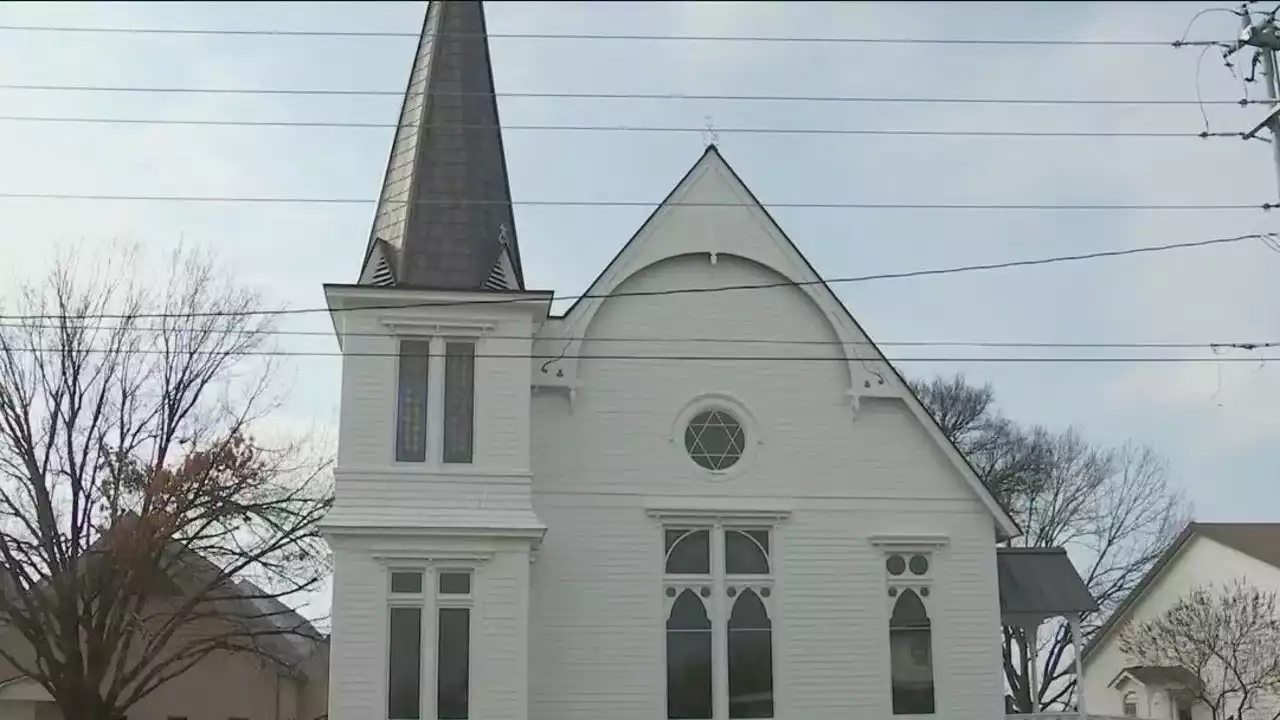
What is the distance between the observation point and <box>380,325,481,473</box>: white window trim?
1859 cm

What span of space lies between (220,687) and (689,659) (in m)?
14.2

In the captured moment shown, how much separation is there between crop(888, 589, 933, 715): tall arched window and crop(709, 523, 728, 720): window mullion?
2.45 metres

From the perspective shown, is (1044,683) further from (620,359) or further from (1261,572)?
(620,359)

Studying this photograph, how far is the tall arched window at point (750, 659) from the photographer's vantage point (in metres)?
19.3

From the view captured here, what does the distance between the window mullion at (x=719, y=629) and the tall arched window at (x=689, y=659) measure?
9cm

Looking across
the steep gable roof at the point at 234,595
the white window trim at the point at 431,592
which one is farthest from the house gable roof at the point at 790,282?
the steep gable roof at the point at 234,595

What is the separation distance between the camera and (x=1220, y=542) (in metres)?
38.0

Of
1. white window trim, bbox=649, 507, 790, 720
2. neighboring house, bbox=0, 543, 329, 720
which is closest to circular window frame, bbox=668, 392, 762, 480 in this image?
white window trim, bbox=649, 507, 790, 720

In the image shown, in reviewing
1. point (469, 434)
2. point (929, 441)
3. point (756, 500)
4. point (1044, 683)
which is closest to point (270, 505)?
point (469, 434)

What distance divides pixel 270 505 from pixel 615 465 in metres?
9.22

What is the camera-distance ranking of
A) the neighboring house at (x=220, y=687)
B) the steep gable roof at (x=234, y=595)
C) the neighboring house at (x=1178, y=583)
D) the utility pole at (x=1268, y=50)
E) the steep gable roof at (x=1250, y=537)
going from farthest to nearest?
1. the steep gable roof at (x=1250, y=537)
2. the neighboring house at (x=1178, y=583)
3. the neighboring house at (x=220, y=687)
4. the steep gable roof at (x=234, y=595)
5. the utility pole at (x=1268, y=50)

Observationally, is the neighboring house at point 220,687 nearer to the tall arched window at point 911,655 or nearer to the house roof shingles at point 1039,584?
the tall arched window at point 911,655

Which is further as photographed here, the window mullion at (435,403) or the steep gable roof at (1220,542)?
the steep gable roof at (1220,542)

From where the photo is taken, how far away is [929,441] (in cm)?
2052
